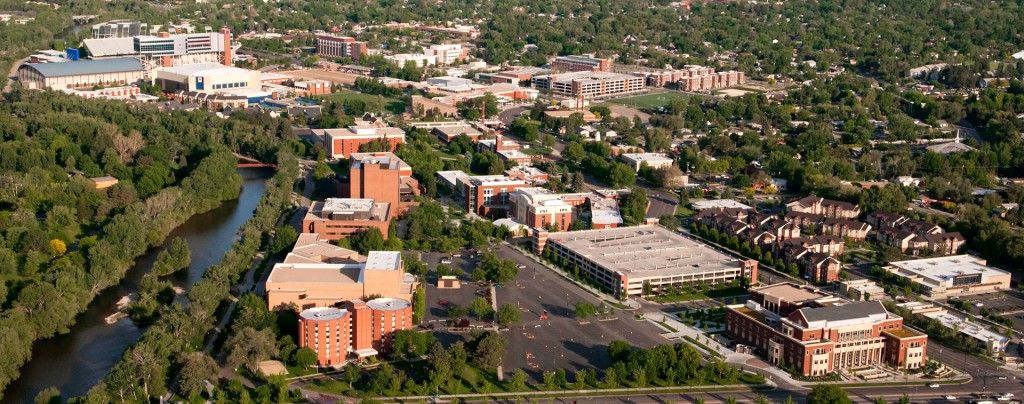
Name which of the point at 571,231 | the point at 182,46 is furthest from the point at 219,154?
the point at 182,46

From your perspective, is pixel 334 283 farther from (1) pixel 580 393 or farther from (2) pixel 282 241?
(1) pixel 580 393

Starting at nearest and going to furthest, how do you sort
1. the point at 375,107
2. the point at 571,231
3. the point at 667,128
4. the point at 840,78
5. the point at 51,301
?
1. the point at 51,301
2. the point at 571,231
3. the point at 667,128
4. the point at 375,107
5. the point at 840,78

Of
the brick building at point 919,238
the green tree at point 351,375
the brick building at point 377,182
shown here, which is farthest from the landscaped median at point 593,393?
the brick building at point 377,182

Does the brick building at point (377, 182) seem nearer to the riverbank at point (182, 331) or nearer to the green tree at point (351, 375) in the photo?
the riverbank at point (182, 331)

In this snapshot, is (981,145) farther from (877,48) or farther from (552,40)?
(552,40)

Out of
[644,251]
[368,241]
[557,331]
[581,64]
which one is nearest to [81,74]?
[581,64]
